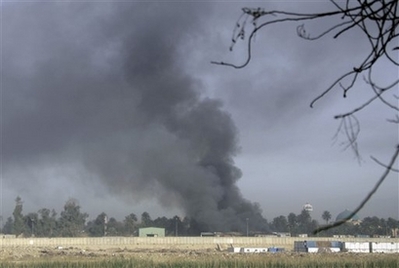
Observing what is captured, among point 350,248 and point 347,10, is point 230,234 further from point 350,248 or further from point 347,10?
A: point 347,10

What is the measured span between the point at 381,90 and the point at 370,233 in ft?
430

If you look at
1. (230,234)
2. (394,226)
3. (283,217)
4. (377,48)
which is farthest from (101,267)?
(283,217)

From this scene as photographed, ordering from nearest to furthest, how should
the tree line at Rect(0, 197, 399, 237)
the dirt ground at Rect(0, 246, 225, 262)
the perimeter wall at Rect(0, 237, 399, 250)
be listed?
the dirt ground at Rect(0, 246, 225, 262)
the perimeter wall at Rect(0, 237, 399, 250)
the tree line at Rect(0, 197, 399, 237)

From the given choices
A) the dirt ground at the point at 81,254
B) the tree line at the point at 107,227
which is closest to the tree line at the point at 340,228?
the tree line at the point at 107,227

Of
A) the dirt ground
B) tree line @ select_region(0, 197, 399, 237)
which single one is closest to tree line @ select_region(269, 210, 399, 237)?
tree line @ select_region(0, 197, 399, 237)

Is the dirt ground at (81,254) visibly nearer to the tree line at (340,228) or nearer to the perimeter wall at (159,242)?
the perimeter wall at (159,242)

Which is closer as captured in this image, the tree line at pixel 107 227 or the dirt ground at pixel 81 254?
the dirt ground at pixel 81 254

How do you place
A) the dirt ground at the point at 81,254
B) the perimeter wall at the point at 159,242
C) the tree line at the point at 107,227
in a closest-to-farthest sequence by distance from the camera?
the dirt ground at the point at 81,254, the perimeter wall at the point at 159,242, the tree line at the point at 107,227

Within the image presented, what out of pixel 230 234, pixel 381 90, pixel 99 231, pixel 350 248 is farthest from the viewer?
pixel 99 231

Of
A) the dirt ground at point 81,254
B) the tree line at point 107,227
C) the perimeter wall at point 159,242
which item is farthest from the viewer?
the tree line at point 107,227

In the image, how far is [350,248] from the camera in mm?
69750

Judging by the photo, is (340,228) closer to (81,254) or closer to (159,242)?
(159,242)

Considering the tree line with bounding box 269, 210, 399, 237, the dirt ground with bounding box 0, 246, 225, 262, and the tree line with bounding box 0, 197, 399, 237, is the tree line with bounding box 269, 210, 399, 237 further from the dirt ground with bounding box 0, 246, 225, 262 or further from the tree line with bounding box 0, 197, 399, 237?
the dirt ground with bounding box 0, 246, 225, 262

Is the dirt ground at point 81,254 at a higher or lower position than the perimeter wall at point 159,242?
lower
